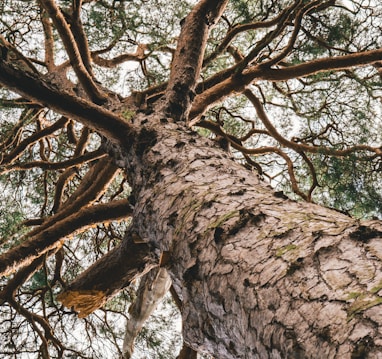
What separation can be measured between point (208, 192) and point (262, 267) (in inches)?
16.7

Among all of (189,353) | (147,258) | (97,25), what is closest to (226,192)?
(147,258)

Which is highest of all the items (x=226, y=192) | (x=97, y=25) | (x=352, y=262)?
(x=97, y=25)

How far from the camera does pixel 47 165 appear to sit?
321 cm

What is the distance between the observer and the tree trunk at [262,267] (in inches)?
22.6

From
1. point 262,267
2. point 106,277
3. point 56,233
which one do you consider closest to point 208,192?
point 262,267

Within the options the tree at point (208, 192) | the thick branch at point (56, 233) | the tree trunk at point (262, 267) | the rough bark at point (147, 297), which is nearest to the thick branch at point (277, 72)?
the tree at point (208, 192)

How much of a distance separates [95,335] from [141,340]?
1.37 ft

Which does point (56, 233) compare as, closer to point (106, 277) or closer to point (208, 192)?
point (106, 277)

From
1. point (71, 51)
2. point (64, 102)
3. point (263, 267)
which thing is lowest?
point (263, 267)

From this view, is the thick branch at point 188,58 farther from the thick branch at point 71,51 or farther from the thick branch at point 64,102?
the thick branch at point 71,51

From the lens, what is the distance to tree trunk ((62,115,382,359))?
575mm

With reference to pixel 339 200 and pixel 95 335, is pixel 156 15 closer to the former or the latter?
pixel 339 200

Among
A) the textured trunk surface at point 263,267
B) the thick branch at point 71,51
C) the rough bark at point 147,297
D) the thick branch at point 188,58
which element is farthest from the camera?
the thick branch at point 71,51

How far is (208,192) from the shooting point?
3.85 ft
